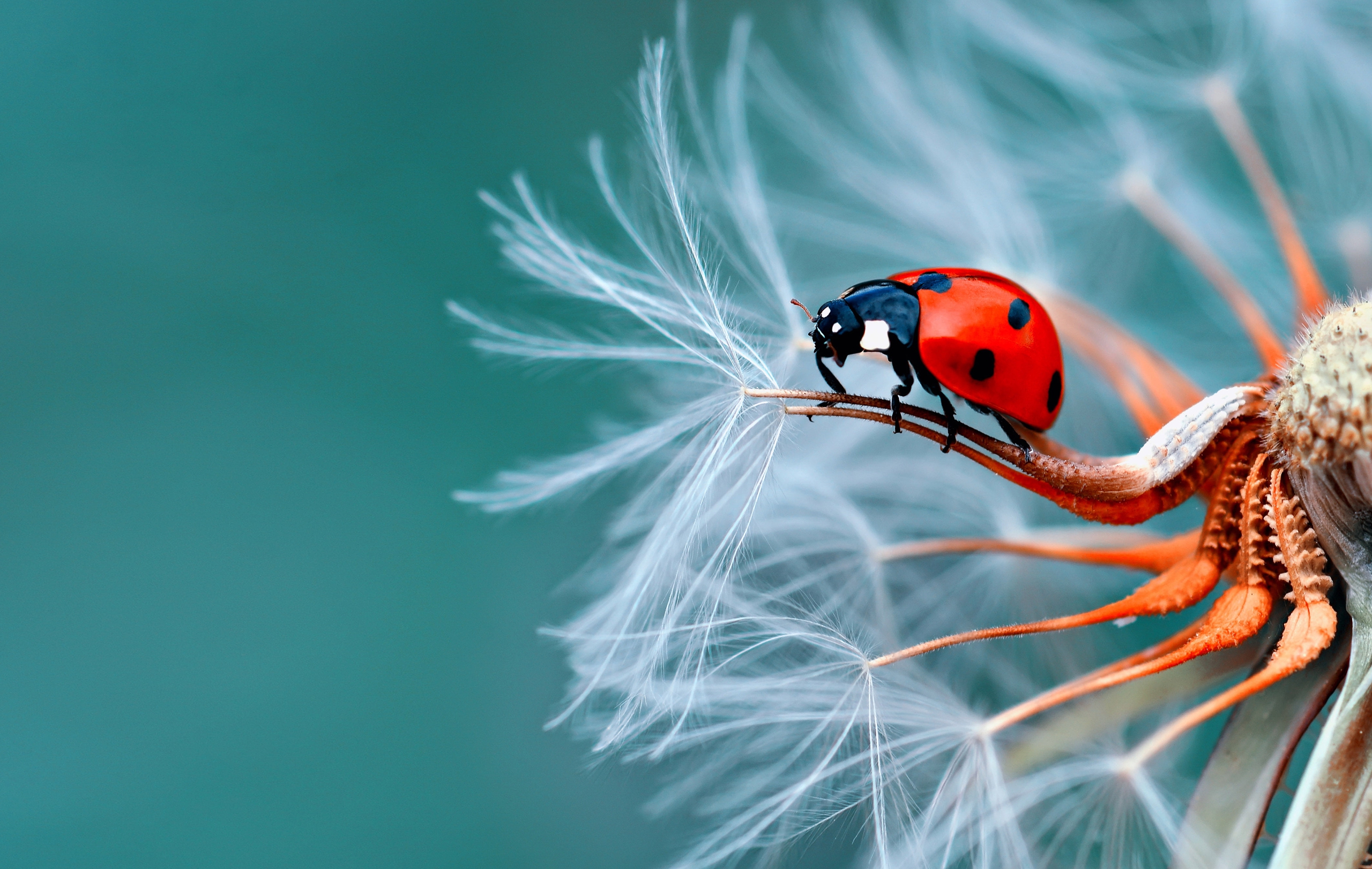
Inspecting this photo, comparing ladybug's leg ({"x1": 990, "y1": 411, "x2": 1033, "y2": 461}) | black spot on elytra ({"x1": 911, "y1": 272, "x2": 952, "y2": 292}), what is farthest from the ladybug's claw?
black spot on elytra ({"x1": 911, "y1": 272, "x2": 952, "y2": 292})

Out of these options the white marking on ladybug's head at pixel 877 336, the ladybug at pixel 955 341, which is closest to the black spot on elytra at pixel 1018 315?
the ladybug at pixel 955 341

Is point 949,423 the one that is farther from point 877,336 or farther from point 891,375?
point 891,375

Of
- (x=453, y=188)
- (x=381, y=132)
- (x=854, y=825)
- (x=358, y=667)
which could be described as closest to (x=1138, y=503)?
(x=854, y=825)

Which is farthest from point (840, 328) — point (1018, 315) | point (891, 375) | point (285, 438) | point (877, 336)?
point (285, 438)

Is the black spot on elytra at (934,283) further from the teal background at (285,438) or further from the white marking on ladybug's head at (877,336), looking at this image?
the teal background at (285,438)

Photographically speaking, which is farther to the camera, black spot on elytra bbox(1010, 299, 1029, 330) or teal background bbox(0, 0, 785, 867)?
teal background bbox(0, 0, 785, 867)

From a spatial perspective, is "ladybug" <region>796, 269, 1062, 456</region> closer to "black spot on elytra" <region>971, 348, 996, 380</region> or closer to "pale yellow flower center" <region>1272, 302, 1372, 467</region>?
"black spot on elytra" <region>971, 348, 996, 380</region>
